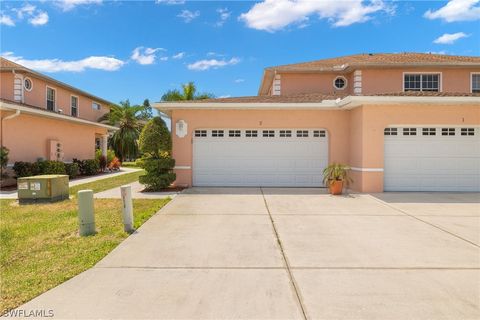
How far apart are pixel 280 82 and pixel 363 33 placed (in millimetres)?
4716

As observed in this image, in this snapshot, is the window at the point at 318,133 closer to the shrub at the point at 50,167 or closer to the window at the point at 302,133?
the window at the point at 302,133

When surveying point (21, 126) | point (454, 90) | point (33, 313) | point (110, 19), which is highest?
point (110, 19)

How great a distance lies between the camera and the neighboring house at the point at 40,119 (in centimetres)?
1429

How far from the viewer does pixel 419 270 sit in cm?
443

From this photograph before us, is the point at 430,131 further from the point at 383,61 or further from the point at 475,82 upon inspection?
the point at 475,82

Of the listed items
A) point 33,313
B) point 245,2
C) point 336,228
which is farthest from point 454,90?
point 33,313

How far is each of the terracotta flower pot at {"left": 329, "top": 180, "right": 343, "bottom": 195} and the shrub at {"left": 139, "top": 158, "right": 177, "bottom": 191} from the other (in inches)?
230

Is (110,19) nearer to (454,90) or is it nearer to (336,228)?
(336,228)

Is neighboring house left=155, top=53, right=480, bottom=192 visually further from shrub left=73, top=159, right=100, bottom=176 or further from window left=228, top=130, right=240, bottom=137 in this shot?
shrub left=73, top=159, right=100, bottom=176

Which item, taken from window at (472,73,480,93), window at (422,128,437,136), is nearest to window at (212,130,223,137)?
window at (422,128,437,136)

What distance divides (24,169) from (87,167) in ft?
18.6

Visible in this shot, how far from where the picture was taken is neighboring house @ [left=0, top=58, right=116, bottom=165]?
46.9 ft

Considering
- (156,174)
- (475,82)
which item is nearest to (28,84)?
(156,174)

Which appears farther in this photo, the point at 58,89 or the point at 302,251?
the point at 58,89
